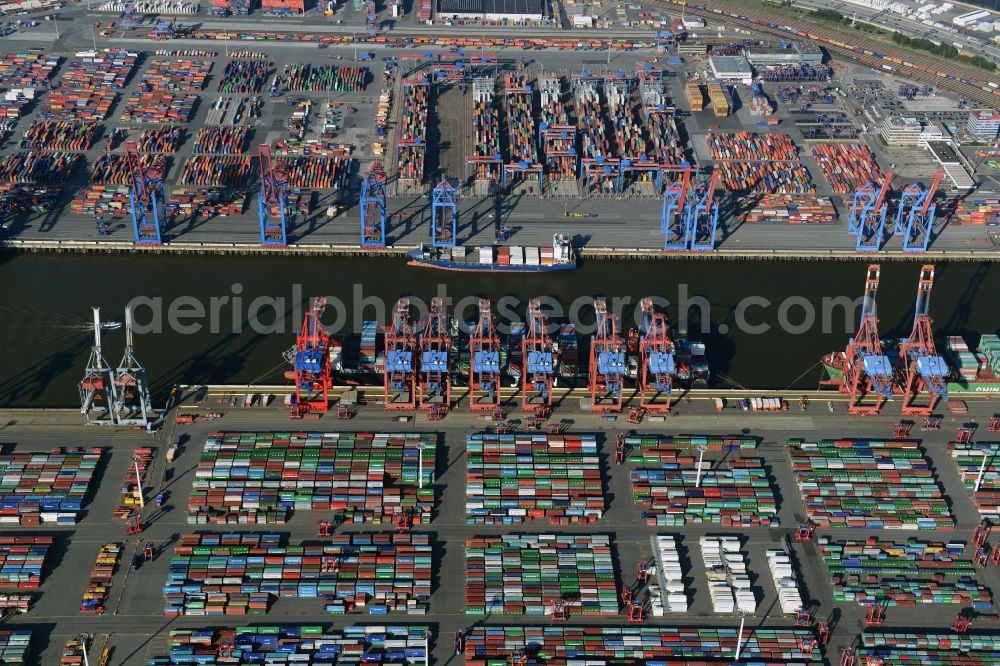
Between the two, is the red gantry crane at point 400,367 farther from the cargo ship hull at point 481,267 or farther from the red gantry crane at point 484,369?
the cargo ship hull at point 481,267

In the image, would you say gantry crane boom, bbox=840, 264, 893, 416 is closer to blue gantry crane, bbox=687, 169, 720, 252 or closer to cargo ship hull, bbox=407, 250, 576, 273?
blue gantry crane, bbox=687, 169, 720, 252

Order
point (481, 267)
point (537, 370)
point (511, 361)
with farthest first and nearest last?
point (481, 267) < point (511, 361) < point (537, 370)

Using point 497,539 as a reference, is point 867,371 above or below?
above

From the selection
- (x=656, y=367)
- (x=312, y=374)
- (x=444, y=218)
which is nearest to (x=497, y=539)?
(x=656, y=367)

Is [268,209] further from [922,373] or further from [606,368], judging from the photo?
[922,373]

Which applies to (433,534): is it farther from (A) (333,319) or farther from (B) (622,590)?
(A) (333,319)

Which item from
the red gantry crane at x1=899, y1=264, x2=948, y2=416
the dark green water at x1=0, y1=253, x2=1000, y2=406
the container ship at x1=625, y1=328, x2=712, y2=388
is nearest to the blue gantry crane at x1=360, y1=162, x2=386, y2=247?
the dark green water at x1=0, y1=253, x2=1000, y2=406
